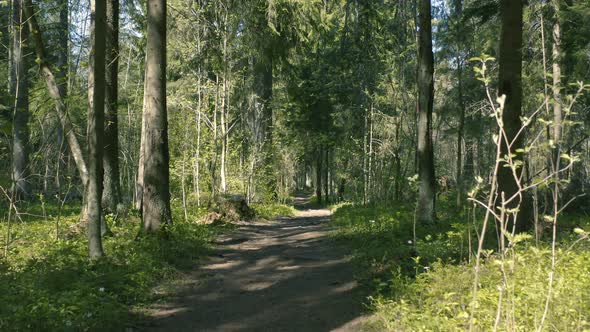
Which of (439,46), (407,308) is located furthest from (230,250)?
(439,46)

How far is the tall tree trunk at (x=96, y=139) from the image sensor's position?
286 inches

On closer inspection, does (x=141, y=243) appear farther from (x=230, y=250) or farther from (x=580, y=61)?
(x=580, y=61)

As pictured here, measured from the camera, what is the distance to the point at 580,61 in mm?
12086

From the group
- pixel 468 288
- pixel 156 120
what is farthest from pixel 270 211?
pixel 468 288

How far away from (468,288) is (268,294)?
290 cm

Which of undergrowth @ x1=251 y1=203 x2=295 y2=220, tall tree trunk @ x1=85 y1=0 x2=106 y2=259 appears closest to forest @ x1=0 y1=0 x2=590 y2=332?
tall tree trunk @ x1=85 y1=0 x2=106 y2=259

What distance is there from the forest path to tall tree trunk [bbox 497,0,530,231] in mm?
3301

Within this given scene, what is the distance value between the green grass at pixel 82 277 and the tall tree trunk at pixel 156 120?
2.76 ft

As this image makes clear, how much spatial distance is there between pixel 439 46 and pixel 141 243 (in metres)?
Answer: 19.7

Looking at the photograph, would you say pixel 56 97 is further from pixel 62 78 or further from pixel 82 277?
pixel 82 277

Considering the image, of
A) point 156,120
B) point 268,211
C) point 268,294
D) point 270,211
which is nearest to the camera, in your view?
point 268,294

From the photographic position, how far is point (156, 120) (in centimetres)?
995

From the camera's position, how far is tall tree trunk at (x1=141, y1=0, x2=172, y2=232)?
9828 millimetres

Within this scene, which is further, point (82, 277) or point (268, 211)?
point (268, 211)
